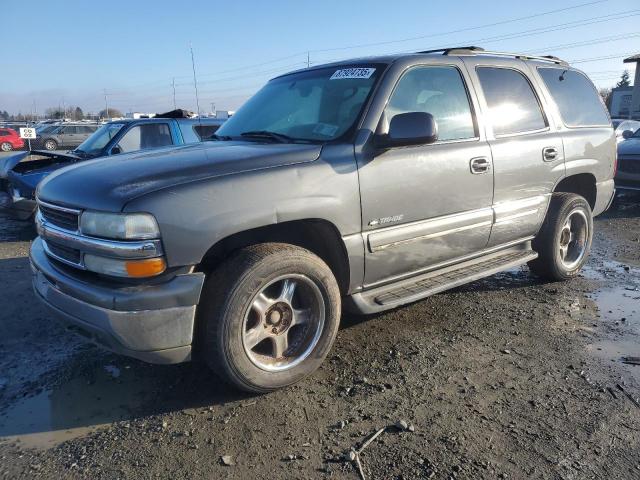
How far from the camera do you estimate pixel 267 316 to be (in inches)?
114

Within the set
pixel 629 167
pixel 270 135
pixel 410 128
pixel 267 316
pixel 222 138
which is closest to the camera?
pixel 267 316

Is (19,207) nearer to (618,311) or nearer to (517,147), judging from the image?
(517,147)

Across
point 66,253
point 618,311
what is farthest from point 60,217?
point 618,311

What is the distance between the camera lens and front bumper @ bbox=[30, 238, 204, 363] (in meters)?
2.41

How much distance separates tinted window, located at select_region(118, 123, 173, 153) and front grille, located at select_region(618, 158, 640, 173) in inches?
313

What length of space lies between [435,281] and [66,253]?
95.1 inches

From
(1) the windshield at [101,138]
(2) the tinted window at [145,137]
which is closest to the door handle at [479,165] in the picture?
(2) the tinted window at [145,137]

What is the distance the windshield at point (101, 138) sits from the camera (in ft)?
24.7

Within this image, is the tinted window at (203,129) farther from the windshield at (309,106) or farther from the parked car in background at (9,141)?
the parked car in background at (9,141)

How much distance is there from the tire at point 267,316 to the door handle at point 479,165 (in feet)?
4.73

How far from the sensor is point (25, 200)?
6.48 m

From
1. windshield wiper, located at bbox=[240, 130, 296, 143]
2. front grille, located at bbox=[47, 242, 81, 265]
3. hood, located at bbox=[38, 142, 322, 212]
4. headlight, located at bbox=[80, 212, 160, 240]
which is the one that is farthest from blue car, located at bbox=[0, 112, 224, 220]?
headlight, located at bbox=[80, 212, 160, 240]

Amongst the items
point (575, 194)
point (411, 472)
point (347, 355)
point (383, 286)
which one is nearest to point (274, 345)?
point (347, 355)

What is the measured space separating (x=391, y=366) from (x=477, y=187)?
1489 mm
